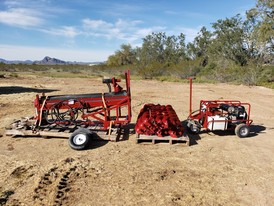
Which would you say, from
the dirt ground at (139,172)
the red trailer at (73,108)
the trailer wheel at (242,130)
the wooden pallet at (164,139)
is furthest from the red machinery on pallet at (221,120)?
the red trailer at (73,108)

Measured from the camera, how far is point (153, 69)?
38031 mm

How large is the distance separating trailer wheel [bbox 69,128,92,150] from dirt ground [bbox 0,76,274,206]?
165 millimetres

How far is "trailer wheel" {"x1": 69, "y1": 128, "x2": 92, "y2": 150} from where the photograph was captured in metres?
7.16

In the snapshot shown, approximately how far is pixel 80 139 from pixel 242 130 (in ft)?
16.1

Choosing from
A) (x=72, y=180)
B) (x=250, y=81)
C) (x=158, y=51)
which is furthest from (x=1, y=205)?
(x=158, y=51)

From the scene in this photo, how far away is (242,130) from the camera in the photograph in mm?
8359

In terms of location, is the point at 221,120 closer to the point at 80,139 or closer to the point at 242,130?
the point at 242,130

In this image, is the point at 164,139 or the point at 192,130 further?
the point at 192,130

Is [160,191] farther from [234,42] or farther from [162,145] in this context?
[234,42]

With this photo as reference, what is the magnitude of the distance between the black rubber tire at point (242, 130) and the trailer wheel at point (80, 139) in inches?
178

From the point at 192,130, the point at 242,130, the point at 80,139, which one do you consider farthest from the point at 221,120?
the point at 80,139

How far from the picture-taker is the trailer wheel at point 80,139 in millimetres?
7160

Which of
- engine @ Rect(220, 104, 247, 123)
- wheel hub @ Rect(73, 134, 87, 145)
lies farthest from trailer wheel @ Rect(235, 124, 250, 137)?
wheel hub @ Rect(73, 134, 87, 145)

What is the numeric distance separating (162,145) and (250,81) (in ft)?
70.7
